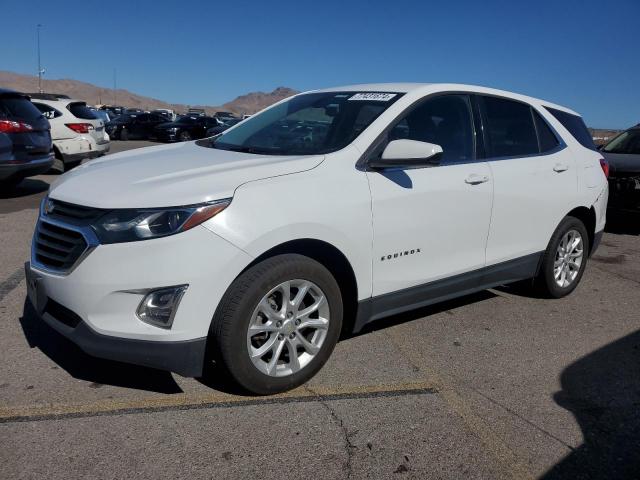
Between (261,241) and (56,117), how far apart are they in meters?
10.8

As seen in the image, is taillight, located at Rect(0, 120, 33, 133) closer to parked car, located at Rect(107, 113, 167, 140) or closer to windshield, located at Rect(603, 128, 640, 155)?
windshield, located at Rect(603, 128, 640, 155)

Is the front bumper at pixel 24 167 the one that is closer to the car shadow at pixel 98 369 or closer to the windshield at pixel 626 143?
the car shadow at pixel 98 369

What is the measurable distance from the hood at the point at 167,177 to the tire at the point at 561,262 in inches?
97.8

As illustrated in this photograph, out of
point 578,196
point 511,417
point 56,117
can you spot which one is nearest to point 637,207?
point 578,196

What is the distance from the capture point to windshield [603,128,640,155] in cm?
921

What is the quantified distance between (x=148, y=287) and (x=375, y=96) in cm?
208

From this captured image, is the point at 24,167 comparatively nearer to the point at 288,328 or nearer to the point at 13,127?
the point at 13,127

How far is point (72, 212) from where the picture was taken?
10.0 feet

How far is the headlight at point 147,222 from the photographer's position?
281cm

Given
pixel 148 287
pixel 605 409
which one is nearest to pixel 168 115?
pixel 148 287

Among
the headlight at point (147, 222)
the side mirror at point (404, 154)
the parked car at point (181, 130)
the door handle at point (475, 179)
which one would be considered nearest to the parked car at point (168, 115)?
the parked car at point (181, 130)

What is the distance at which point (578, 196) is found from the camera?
16.3 feet

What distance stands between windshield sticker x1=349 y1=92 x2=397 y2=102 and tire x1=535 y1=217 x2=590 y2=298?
1.94 meters

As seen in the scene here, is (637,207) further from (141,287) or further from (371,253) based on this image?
(141,287)
